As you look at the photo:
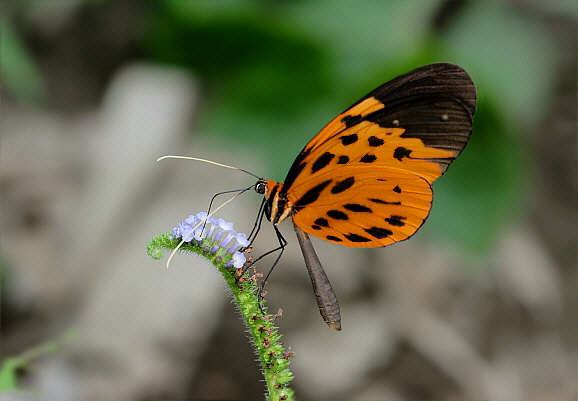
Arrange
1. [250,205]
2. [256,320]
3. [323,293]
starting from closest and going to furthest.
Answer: [256,320], [323,293], [250,205]

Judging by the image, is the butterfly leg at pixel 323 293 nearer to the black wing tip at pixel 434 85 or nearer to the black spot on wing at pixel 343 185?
the black spot on wing at pixel 343 185

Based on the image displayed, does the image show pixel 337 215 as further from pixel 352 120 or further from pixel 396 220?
pixel 352 120

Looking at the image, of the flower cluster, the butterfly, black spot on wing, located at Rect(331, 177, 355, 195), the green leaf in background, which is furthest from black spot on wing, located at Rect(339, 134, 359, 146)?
the green leaf in background

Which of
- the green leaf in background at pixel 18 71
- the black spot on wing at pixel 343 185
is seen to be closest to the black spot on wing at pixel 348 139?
the black spot on wing at pixel 343 185

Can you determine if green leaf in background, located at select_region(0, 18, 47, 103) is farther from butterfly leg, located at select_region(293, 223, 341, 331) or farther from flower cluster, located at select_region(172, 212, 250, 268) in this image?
butterfly leg, located at select_region(293, 223, 341, 331)

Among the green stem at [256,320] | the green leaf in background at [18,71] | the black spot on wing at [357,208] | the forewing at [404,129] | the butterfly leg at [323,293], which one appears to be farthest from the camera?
the green leaf in background at [18,71]

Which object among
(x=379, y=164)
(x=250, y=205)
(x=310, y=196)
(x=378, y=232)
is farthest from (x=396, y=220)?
(x=250, y=205)
